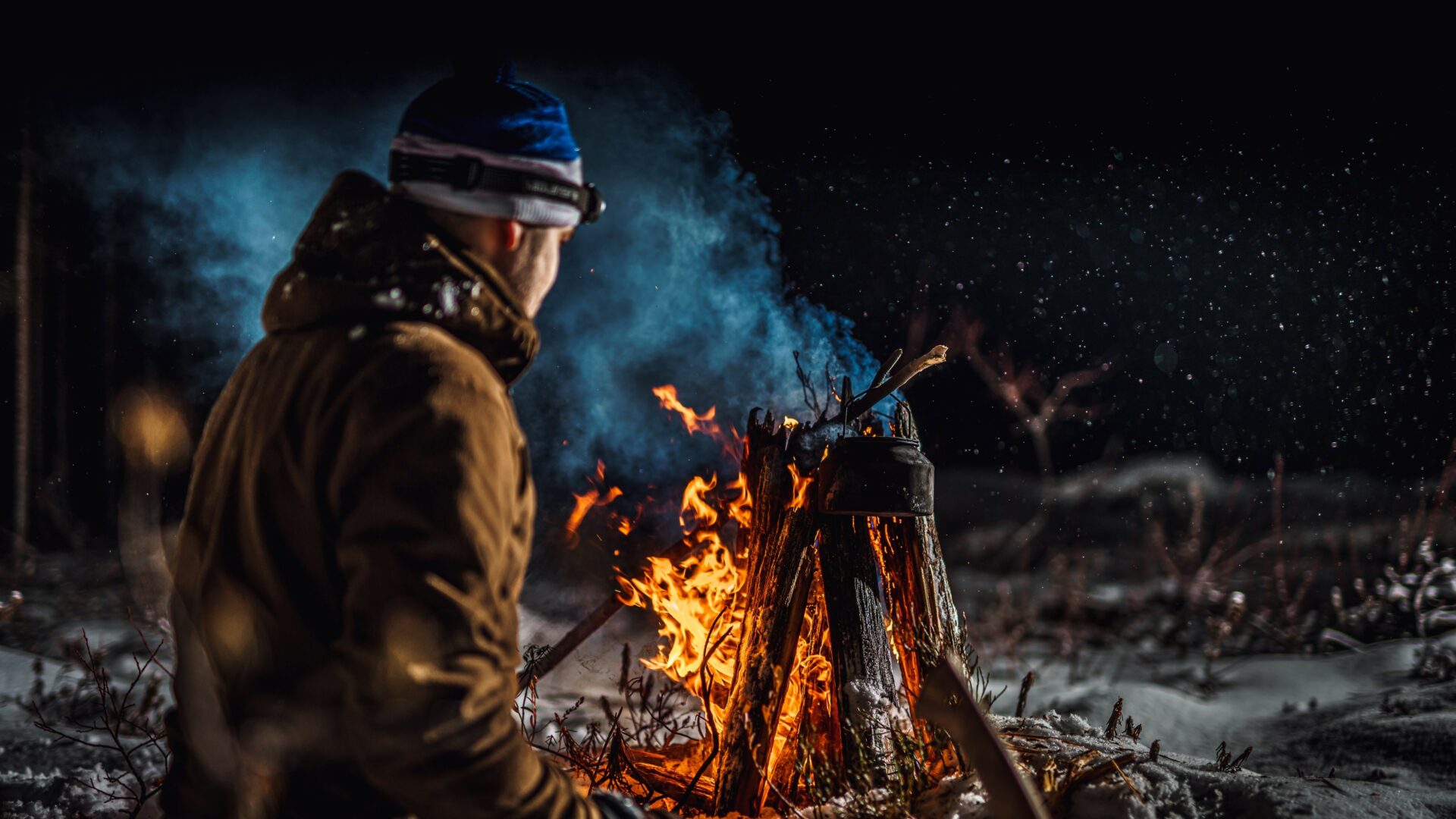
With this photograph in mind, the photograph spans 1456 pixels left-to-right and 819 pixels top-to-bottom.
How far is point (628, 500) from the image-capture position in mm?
14555

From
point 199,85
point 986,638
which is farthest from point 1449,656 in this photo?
point 199,85

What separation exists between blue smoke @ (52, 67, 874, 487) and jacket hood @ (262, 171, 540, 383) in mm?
4317

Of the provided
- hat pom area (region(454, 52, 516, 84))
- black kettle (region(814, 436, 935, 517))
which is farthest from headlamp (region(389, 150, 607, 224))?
black kettle (region(814, 436, 935, 517))

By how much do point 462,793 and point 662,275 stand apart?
27.8ft

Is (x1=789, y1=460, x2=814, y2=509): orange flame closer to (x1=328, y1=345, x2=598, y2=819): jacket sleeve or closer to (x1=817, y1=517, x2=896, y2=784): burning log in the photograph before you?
(x1=817, y1=517, x2=896, y2=784): burning log

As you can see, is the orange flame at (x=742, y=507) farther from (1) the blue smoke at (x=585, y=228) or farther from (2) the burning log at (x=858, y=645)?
(1) the blue smoke at (x=585, y=228)

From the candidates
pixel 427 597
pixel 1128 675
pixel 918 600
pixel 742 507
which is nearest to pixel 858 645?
pixel 918 600

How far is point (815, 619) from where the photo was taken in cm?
412

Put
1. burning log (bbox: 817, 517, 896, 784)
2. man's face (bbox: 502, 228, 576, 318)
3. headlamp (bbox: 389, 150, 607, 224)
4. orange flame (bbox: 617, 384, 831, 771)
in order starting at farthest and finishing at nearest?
orange flame (bbox: 617, 384, 831, 771), burning log (bbox: 817, 517, 896, 784), man's face (bbox: 502, 228, 576, 318), headlamp (bbox: 389, 150, 607, 224)

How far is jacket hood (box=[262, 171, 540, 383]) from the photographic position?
1.68m

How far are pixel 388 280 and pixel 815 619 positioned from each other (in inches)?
119

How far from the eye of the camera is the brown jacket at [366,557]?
142 cm

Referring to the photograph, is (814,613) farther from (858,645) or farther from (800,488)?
(800,488)

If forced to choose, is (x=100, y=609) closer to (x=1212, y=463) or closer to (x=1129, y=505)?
(x=1129, y=505)
